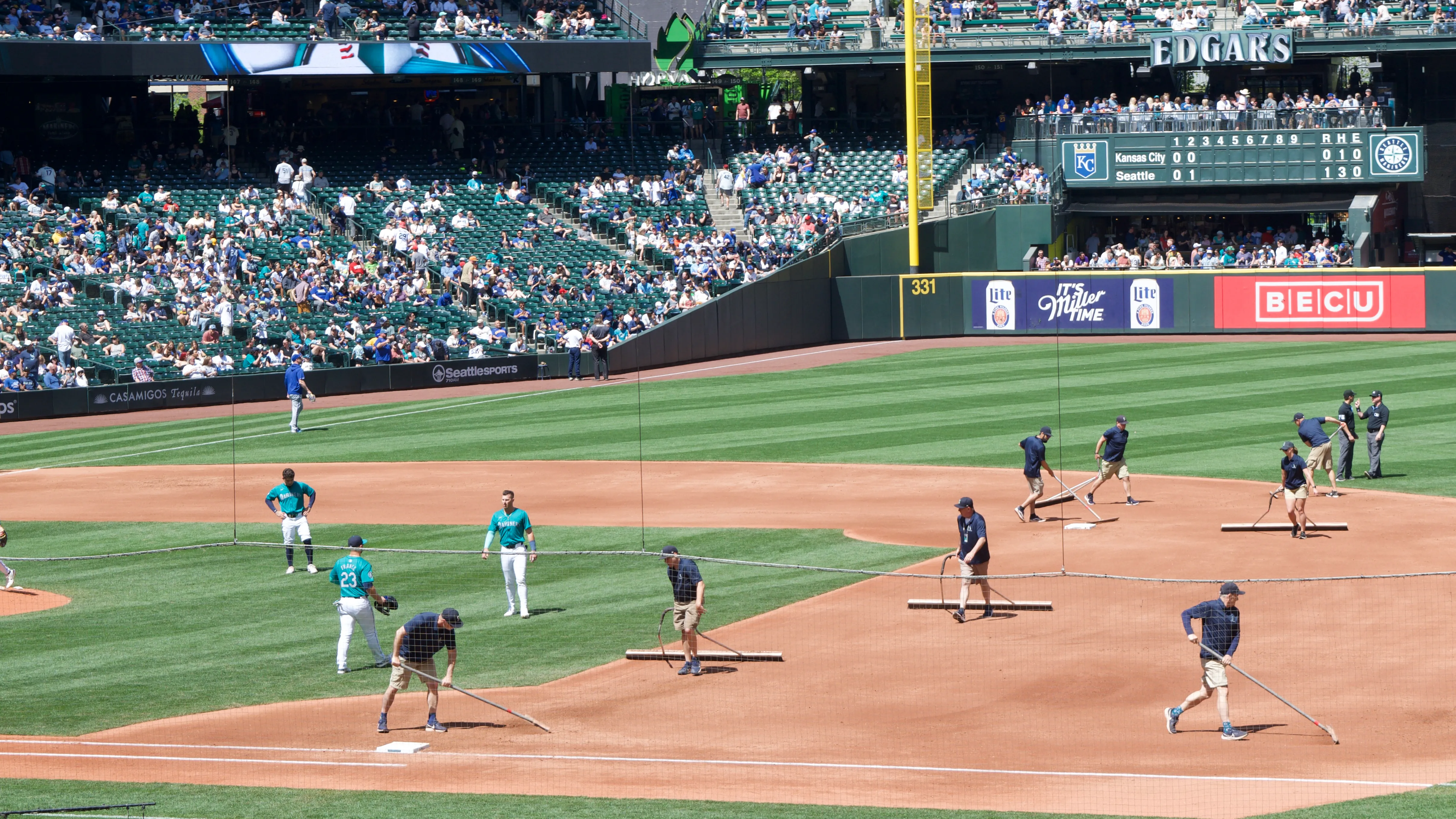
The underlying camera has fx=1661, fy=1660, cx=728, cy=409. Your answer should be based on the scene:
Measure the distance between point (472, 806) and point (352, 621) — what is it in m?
5.13

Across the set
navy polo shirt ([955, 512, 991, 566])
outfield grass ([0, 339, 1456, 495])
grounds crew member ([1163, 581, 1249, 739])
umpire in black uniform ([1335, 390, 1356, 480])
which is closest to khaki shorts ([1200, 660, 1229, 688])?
grounds crew member ([1163, 581, 1249, 739])

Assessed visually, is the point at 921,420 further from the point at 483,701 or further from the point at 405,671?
the point at 405,671

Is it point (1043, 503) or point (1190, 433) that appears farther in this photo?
point (1190, 433)

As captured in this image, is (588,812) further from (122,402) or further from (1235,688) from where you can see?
(122,402)

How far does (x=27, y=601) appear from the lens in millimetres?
21250

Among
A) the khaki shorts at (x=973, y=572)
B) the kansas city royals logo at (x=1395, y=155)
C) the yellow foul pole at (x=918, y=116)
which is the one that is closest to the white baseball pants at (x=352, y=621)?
the khaki shorts at (x=973, y=572)

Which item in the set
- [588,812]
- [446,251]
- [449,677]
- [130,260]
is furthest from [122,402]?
[588,812]

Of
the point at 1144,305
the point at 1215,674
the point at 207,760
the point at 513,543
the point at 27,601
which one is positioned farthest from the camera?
the point at 1144,305

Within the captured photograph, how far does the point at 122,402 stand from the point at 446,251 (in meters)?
12.2

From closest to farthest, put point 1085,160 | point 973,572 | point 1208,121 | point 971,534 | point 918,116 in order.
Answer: point 971,534 → point 973,572 → point 918,116 → point 1208,121 → point 1085,160

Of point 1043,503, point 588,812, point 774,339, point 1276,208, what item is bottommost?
point 588,812

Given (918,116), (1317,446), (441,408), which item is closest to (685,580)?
(1317,446)

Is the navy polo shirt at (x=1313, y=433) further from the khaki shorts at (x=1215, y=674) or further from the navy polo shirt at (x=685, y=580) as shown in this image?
the navy polo shirt at (x=685, y=580)

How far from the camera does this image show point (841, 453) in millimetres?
31594
